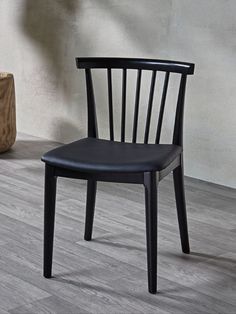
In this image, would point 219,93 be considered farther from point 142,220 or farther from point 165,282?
point 165,282

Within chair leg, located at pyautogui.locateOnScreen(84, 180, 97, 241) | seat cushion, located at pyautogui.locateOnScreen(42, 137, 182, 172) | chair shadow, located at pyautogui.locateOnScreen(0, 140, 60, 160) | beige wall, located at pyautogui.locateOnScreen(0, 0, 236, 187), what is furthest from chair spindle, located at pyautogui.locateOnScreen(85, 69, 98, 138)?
chair shadow, located at pyautogui.locateOnScreen(0, 140, 60, 160)

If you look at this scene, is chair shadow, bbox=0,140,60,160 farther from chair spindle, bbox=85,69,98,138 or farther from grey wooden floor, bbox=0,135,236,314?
chair spindle, bbox=85,69,98,138

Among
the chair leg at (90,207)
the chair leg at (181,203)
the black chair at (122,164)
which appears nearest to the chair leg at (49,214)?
the black chair at (122,164)

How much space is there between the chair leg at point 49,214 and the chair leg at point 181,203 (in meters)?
0.49

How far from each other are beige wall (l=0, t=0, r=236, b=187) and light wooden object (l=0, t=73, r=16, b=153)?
391 mm

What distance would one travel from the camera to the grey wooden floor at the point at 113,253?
90.0 inches

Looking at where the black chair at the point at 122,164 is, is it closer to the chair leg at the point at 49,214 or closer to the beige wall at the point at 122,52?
the chair leg at the point at 49,214

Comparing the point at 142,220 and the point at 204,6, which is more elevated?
the point at 204,6

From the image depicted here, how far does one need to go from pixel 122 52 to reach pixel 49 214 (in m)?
1.82

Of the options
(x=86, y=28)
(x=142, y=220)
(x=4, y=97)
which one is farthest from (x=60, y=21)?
(x=142, y=220)

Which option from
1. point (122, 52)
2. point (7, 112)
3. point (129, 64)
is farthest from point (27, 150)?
point (129, 64)

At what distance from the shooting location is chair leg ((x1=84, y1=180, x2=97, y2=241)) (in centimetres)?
275

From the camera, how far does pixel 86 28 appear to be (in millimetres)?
4211

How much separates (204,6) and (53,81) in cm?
126
